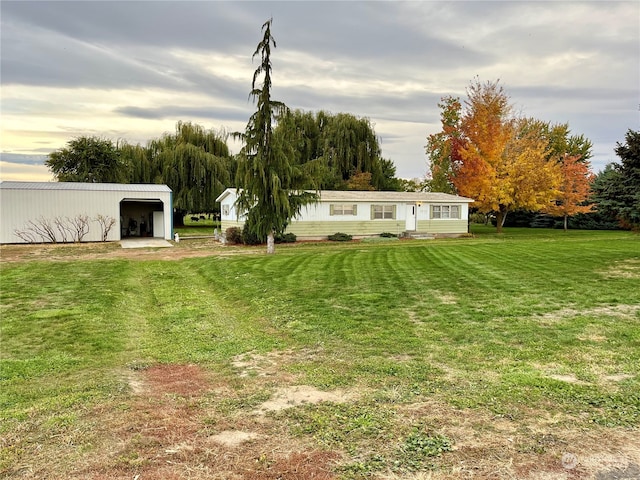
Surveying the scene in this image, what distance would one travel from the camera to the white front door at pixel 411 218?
89.2ft

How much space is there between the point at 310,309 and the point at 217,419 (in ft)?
14.2

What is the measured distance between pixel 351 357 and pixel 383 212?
21.8 m

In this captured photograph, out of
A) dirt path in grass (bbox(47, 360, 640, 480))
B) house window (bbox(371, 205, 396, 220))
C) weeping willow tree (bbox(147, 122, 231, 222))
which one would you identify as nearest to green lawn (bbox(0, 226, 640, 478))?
dirt path in grass (bbox(47, 360, 640, 480))

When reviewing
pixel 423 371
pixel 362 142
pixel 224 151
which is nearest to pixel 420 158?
pixel 362 142

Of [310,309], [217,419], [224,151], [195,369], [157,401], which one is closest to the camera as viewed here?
[217,419]

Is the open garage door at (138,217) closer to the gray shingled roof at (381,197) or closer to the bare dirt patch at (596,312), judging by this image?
the gray shingled roof at (381,197)

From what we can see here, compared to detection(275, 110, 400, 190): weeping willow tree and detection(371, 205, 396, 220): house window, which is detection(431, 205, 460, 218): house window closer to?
detection(371, 205, 396, 220): house window

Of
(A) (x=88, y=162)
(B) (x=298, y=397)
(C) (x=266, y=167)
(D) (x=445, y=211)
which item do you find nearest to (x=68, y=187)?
(C) (x=266, y=167)

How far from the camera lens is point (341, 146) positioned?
35438 mm

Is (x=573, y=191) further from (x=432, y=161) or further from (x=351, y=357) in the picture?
(x=351, y=357)

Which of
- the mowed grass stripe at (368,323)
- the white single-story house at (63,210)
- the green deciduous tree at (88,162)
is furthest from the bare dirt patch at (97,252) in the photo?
the green deciduous tree at (88,162)

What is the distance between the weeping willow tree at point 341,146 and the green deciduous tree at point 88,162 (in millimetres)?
15624

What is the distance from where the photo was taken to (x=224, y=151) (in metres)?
36.2

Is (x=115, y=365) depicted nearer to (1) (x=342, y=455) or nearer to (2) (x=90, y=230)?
(1) (x=342, y=455)
